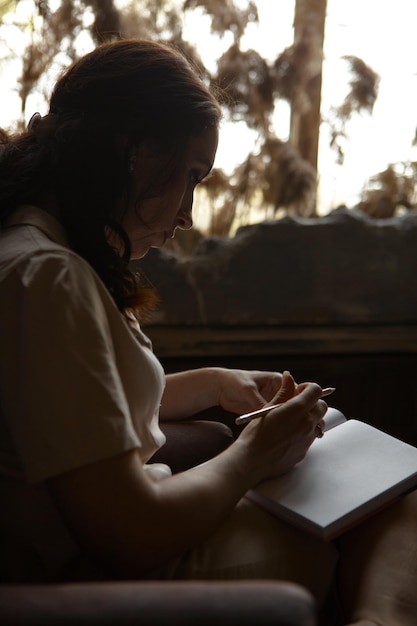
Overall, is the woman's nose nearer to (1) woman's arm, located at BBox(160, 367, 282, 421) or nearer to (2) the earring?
(2) the earring

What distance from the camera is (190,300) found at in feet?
7.35

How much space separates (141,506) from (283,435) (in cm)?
32

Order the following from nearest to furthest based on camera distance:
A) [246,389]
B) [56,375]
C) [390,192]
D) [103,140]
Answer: [56,375]
[103,140]
[246,389]
[390,192]

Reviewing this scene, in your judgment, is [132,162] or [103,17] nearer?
[132,162]

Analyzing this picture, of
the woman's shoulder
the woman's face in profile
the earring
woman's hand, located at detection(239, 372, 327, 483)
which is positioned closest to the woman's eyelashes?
the woman's face in profile

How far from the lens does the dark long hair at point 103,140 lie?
37.2 inches

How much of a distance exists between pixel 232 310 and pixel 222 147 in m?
0.56

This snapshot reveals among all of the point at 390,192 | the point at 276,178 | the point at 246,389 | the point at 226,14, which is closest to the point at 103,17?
the point at 226,14

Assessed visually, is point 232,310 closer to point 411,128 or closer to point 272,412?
point 411,128

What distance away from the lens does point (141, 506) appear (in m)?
0.77

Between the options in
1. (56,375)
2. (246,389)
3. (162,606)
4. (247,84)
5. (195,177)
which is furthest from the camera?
(247,84)

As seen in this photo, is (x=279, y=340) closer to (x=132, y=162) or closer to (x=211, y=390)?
(x=211, y=390)

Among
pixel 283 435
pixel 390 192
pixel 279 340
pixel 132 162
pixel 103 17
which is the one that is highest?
pixel 103 17

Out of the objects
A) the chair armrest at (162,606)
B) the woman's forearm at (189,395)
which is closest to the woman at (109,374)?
the chair armrest at (162,606)
